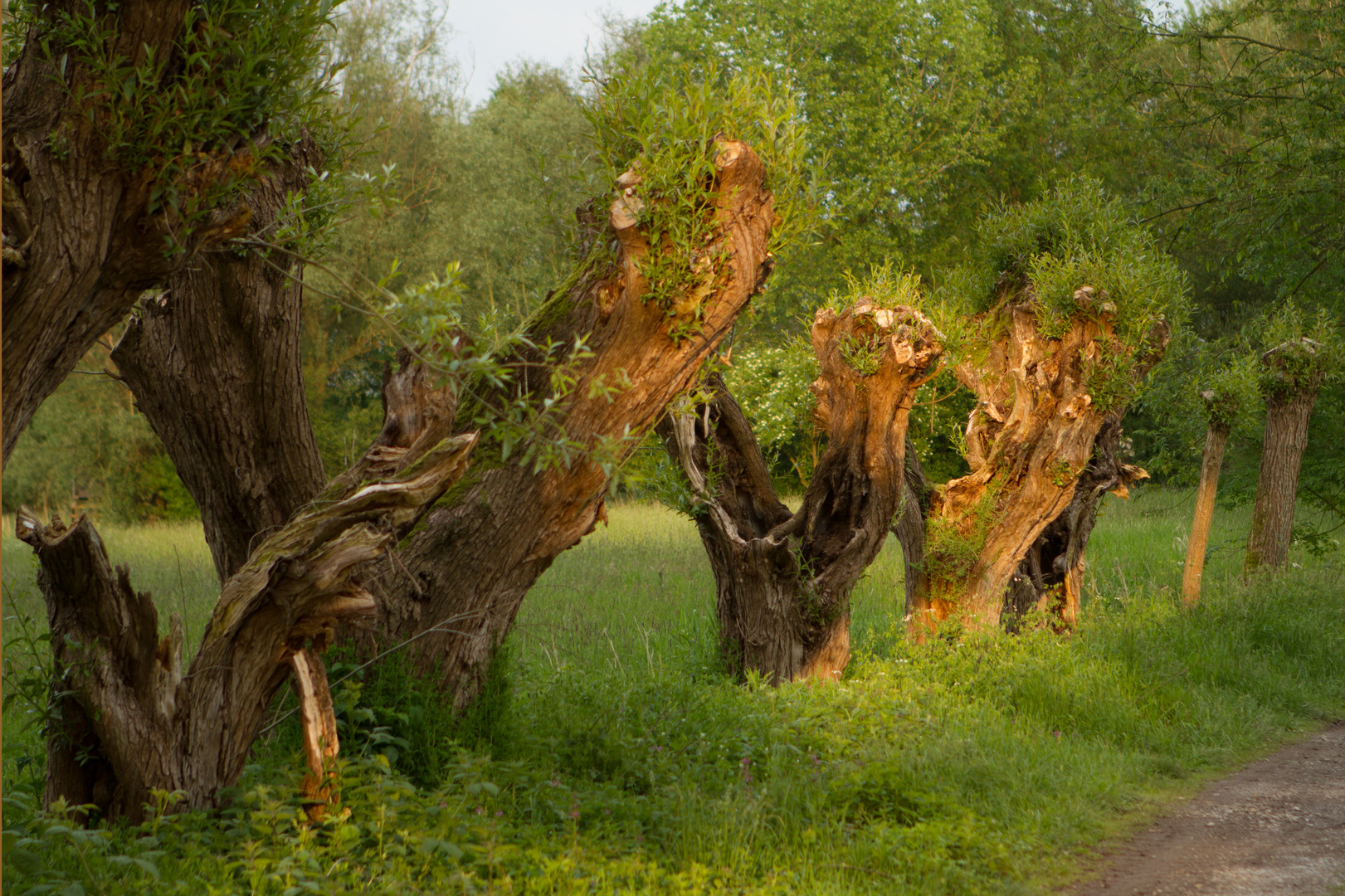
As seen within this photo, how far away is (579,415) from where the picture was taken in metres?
5.54

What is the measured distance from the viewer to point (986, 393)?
37.3ft

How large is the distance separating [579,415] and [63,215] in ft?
8.46

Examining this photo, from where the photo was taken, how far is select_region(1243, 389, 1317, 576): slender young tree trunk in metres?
12.9

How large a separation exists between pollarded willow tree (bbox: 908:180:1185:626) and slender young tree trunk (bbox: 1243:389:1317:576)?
255 centimetres

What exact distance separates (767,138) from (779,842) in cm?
389

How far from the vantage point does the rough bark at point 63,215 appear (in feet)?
12.2


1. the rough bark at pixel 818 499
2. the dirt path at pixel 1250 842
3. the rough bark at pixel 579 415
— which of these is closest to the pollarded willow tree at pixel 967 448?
the rough bark at pixel 818 499

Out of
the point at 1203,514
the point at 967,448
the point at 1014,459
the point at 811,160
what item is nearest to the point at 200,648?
the point at 1014,459

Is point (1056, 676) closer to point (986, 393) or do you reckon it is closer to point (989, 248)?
point (986, 393)

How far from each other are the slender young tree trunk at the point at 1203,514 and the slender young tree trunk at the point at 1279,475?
1.23 metres

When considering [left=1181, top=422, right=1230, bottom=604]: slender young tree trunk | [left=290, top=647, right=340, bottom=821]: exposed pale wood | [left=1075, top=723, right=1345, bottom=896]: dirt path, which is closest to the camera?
[left=290, top=647, right=340, bottom=821]: exposed pale wood

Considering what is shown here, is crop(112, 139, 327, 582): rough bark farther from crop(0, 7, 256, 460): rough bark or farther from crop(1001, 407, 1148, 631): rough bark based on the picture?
crop(1001, 407, 1148, 631): rough bark

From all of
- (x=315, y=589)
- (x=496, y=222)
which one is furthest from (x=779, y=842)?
(x=496, y=222)

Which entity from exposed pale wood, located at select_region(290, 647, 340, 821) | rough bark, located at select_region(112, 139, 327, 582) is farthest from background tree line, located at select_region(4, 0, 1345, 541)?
exposed pale wood, located at select_region(290, 647, 340, 821)
